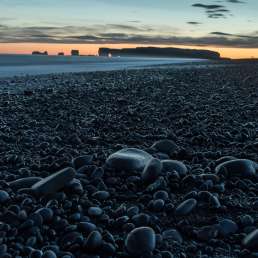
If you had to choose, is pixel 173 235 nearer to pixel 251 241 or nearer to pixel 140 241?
pixel 140 241

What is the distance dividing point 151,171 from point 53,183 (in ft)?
2.79

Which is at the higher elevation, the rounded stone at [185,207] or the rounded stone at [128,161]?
the rounded stone at [128,161]

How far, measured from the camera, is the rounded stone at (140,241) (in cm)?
283

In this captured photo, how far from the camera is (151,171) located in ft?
13.7

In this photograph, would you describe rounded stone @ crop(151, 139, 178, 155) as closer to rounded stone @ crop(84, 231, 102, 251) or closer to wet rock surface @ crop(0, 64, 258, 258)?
wet rock surface @ crop(0, 64, 258, 258)

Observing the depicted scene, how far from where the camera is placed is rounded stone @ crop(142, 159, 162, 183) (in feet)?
13.5

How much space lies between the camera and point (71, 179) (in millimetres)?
3977

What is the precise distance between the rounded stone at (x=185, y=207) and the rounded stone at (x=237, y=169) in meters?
0.81

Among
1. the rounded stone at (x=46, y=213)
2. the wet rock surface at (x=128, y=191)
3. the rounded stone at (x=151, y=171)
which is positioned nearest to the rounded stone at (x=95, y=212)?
the wet rock surface at (x=128, y=191)

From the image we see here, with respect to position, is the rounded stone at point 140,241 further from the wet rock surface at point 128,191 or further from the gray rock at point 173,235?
the gray rock at point 173,235

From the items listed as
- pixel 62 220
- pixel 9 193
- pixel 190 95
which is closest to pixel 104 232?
pixel 62 220

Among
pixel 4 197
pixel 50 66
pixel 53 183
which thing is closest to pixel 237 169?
pixel 53 183

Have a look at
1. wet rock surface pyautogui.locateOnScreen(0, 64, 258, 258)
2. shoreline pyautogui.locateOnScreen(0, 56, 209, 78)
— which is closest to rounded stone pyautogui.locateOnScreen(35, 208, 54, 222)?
wet rock surface pyautogui.locateOnScreen(0, 64, 258, 258)

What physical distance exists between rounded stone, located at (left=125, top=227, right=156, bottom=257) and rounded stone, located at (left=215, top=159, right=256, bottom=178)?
4.84 ft
